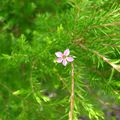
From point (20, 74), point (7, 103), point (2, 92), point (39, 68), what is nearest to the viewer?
point (39, 68)

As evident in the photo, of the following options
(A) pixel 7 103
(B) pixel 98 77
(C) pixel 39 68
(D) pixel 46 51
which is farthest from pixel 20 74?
(B) pixel 98 77

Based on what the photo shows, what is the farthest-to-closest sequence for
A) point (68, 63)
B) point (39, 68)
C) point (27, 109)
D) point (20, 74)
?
point (20, 74)
point (27, 109)
point (39, 68)
point (68, 63)

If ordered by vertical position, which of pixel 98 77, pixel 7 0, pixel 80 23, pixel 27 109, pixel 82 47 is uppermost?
pixel 7 0

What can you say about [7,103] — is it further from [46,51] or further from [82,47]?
[82,47]

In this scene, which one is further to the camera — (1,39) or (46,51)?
(1,39)

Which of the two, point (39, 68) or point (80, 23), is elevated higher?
point (80, 23)

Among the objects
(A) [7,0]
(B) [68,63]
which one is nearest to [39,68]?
(B) [68,63]

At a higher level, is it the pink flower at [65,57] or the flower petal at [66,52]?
the flower petal at [66,52]

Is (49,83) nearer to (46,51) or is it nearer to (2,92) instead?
(2,92)

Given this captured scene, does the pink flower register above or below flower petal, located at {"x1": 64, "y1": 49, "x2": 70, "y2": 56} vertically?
below
